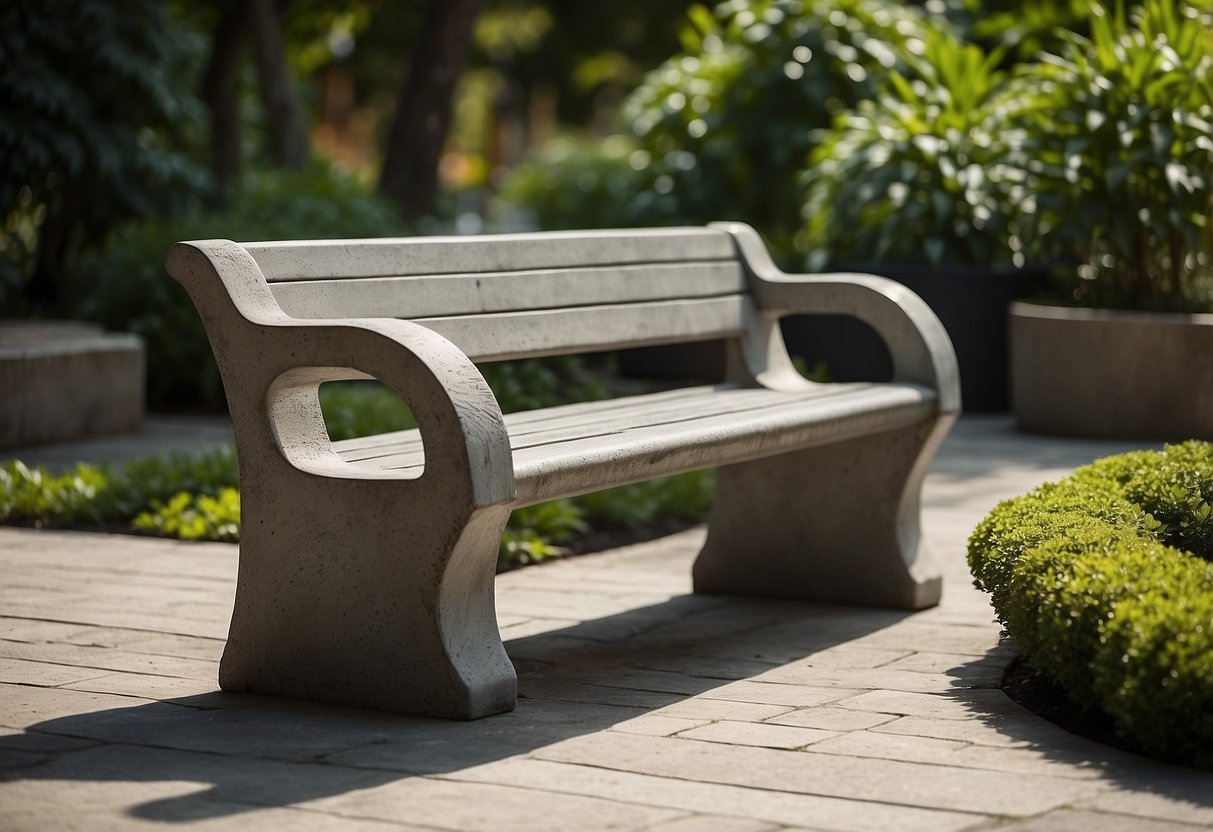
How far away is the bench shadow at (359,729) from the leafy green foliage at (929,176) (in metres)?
4.95

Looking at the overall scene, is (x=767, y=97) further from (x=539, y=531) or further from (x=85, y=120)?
(x=539, y=531)

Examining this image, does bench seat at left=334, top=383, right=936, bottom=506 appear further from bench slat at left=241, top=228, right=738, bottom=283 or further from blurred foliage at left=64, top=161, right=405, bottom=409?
blurred foliage at left=64, top=161, right=405, bottom=409

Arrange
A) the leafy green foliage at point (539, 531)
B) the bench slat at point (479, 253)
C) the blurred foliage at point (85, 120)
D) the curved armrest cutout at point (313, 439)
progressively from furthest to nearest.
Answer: the blurred foliage at point (85, 120)
the leafy green foliage at point (539, 531)
the bench slat at point (479, 253)
the curved armrest cutout at point (313, 439)

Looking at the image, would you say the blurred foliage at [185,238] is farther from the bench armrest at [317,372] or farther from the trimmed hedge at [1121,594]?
the trimmed hedge at [1121,594]

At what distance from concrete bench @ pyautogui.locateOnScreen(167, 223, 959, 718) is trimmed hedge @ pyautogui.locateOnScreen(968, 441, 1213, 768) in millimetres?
714

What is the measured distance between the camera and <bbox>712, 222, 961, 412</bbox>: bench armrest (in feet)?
17.0

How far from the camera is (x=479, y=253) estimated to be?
4508 mm

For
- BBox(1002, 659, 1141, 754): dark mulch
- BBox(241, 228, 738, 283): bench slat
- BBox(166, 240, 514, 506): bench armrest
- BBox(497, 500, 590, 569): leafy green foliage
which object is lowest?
BBox(1002, 659, 1141, 754): dark mulch

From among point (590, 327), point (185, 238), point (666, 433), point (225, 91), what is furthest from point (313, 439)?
point (225, 91)

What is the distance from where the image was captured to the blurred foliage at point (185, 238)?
9484 millimetres

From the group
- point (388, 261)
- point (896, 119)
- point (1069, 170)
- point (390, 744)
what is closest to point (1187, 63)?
point (1069, 170)

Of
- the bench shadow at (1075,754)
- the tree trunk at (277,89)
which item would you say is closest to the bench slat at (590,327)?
the bench shadow at (1075,754)

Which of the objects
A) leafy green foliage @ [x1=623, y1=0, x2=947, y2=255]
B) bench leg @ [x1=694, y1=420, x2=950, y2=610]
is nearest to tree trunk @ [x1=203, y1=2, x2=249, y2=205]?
leafy green foliage @ [x1=623, y1=0, x2=947, y2=255]

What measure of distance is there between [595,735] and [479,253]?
1.44 meters
